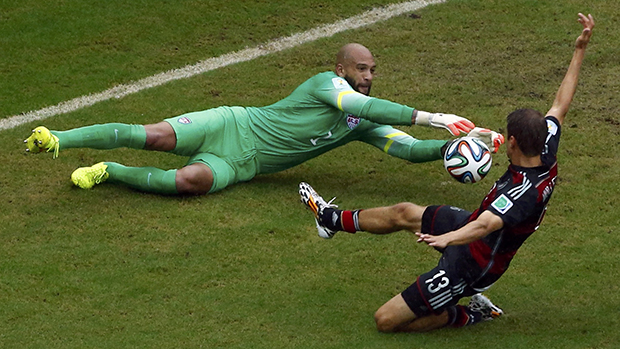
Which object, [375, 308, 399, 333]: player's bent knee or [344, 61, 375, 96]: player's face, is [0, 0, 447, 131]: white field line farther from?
[375, 308, 399, 333]: player's bent knee

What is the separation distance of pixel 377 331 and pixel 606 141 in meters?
4.11

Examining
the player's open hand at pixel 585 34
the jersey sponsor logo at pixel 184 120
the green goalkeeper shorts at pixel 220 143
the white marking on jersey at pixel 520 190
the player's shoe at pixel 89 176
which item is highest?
the player's open hand at pixel 585 34

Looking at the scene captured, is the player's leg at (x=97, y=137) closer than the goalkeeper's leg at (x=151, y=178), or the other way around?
→ the player's leg at (x=97, y=137)

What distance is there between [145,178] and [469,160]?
2.76 metres

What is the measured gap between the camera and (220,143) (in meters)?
8.59

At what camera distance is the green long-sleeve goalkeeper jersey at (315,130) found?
8.45 m

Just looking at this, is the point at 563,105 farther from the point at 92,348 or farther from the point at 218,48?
the point at 218,48

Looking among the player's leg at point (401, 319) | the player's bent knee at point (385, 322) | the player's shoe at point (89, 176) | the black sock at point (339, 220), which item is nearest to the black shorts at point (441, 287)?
the player's leg at point (401, 319)

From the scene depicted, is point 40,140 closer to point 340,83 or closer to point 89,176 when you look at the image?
point 89,176

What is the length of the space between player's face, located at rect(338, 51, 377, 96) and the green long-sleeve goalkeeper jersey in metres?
0.13

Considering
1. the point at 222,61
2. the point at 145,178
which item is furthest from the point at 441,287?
the point at 222,61

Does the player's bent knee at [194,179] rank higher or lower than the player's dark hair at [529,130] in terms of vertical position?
lower

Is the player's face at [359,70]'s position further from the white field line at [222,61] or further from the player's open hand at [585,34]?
the white field line at [222,61]

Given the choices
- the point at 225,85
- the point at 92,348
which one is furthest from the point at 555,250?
the point at 225,85
